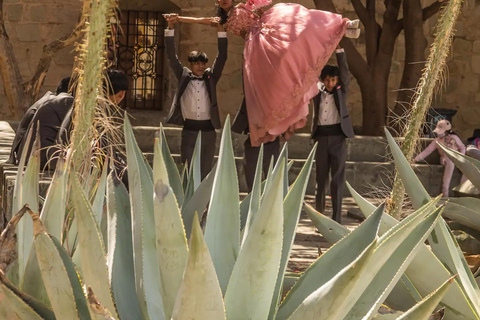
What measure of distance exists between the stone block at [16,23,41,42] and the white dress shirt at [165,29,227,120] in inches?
285

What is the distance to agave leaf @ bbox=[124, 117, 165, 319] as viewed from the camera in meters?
1.89

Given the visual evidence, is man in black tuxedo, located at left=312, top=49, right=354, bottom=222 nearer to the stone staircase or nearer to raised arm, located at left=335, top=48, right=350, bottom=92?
raised arm, located at left=335, top=48, right=350, bottom=92

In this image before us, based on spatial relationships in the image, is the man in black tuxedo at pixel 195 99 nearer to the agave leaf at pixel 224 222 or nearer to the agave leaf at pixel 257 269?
the agave leaf at pixel 224 222

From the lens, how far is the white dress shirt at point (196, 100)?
925 cm

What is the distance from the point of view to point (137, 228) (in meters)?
1.98

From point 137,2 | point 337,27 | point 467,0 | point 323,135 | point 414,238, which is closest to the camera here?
point 414,238

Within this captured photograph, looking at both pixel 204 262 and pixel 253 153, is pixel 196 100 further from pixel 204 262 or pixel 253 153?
pixel 204 262

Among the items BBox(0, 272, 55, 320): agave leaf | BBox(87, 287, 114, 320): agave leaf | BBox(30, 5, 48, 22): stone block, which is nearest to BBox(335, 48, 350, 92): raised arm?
BBox(0, 272, 55, 320): agave leaf

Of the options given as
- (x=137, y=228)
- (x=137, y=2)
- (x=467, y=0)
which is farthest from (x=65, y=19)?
(x=137, y=228)

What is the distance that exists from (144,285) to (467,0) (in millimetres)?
15973

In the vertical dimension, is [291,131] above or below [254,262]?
below

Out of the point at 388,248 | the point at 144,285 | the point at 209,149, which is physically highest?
the point at 388,248

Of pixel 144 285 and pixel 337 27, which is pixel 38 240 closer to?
pixel 144 285

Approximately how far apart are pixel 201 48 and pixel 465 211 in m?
13.5
